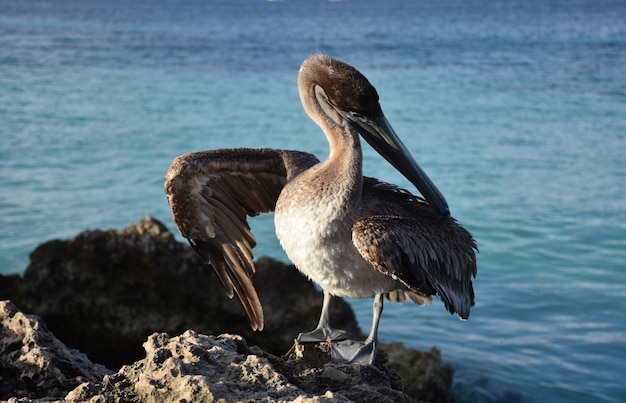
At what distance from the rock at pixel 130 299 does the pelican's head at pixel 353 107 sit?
210cm

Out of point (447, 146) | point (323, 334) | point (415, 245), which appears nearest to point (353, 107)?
point (415, 245)

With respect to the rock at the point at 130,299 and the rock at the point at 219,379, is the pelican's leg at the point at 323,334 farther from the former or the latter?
the rock at the point at 130,299

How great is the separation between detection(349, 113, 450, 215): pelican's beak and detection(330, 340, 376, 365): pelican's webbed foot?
32.2 inches

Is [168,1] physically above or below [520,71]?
above

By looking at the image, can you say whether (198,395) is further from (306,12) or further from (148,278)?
(306,12)

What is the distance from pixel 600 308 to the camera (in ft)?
30.7

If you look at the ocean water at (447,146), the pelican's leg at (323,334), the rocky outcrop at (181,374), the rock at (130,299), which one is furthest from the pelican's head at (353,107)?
the ocean water at (447,146)

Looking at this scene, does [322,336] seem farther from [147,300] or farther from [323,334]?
[147,300]

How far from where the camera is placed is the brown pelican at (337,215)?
419cm

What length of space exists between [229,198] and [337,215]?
1048mm

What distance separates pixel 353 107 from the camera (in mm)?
4449

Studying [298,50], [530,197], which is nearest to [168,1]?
[298,50]

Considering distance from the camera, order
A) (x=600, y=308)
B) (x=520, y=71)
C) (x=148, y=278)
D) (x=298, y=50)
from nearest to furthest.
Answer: (x=148, y=278) → (x=600, y=308) → (x=520, y=71) → (x=298, y=50)

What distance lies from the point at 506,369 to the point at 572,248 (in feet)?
10.9
